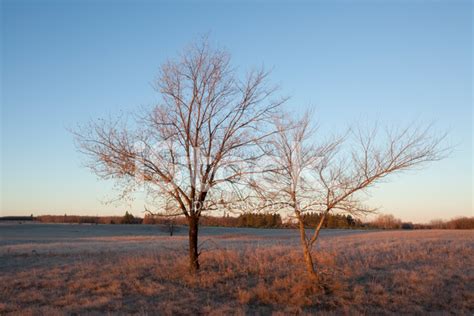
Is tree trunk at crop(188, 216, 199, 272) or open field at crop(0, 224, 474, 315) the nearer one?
open field at crop(0, 224, 474, 315)

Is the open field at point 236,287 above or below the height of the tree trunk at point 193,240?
below

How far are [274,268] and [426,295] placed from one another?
533 cm

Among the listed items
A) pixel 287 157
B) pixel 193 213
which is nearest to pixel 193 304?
pixel 193 213

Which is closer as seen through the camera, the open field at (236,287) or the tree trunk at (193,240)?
the open field at (236,287)

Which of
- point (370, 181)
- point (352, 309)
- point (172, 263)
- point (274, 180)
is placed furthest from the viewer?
point (172, 263)

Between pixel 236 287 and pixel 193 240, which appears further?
pixel 193 240

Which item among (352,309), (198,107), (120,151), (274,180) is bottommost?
(352,309)

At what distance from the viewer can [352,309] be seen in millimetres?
11570

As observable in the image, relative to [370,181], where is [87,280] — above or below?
below

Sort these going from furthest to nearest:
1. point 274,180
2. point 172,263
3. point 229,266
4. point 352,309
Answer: point 172,263 → point 229,266 → point 274,180 → point 352,309

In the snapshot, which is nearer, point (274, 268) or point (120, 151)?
point (120, 151)

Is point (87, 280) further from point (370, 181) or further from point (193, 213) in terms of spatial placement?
point (370, 181)

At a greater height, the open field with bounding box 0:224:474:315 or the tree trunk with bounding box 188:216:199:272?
the tree trunk with bounding box 188:216:199:272

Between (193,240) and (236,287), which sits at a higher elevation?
(193,240)
